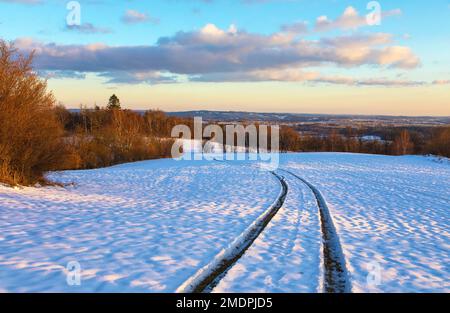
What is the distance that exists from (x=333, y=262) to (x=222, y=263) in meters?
2.44

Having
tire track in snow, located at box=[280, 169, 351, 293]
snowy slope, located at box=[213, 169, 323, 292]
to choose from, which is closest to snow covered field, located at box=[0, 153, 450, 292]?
snowy slope, located at box=[213, 169, 323, 292]

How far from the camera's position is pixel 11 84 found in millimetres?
17906

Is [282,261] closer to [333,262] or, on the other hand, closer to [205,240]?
[333,262]

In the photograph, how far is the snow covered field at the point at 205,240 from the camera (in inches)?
291

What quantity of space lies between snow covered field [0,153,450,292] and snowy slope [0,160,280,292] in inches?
1.0

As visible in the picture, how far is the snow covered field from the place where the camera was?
7391 mm

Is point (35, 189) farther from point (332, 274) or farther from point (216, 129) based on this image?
point (216, 129)

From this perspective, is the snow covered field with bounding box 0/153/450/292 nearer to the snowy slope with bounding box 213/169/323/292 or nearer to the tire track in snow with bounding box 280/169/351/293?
the snowy slope with bounding box 213/169/323/292

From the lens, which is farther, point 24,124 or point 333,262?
point 24,124

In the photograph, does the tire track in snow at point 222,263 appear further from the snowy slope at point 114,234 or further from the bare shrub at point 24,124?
the bare shrub at point 24,124

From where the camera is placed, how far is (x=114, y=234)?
35.2 ft

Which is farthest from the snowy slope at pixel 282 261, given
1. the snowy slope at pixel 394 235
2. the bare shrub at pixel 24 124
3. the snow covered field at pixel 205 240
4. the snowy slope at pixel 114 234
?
the bare shrub at pixel 24 124

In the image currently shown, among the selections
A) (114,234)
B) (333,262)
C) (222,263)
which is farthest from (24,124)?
(333,262)

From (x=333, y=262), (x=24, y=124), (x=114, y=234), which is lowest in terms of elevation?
(x=333, y=262)
